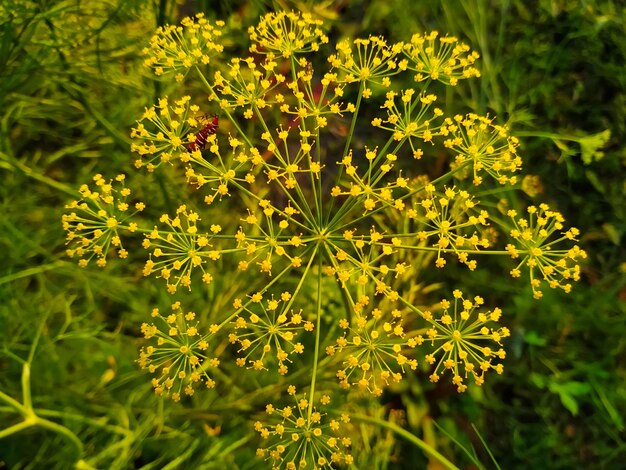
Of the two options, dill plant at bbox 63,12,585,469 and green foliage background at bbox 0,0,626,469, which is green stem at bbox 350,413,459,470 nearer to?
dill plant at bbox 63,12,585,469

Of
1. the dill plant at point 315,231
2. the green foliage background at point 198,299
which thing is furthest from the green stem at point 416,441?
the green foliage background at point 198,299

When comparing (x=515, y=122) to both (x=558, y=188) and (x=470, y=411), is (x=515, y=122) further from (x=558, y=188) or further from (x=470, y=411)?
(x=470, y=411)

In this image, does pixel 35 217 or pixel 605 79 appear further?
pixel 605 79

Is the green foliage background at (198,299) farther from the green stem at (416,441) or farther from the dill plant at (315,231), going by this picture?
the green stem at (416,441)

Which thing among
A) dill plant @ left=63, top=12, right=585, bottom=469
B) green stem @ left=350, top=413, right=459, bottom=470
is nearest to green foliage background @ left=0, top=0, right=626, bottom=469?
dill plant @ left=63, top=12, right=585, bottom=469

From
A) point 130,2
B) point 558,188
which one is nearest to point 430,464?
point 558,188
